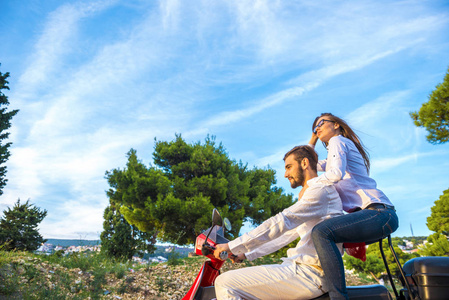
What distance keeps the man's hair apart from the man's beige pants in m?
0.76

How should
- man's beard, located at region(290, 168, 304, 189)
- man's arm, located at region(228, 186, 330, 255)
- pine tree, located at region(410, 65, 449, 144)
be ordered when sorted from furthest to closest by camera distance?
1. pine tree, located at region(410, 65, 449, 144)
2. man's beard, located at region(290, 168, 304, 189)
3. man's arm, located at region(228, 186, 330, 255)

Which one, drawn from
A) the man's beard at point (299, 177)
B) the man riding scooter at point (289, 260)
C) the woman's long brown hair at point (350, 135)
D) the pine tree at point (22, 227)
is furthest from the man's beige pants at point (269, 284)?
the pine tree at point (22, 227)

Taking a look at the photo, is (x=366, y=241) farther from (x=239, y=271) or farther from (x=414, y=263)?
(x=239, y=271)

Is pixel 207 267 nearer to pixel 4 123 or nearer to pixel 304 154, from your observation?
pixel 304 154

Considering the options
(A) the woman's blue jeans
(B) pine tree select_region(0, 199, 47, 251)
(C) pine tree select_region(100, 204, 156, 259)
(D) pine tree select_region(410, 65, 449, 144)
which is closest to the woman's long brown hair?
(A) the woman's blue jeans

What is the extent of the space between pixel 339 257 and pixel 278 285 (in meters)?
0.41

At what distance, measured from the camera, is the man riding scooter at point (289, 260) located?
178cm

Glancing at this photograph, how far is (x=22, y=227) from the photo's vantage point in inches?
674

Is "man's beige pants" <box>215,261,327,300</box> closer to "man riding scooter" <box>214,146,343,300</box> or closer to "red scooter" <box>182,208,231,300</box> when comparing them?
"man riding scooter" <box>214,146,343,300</box>

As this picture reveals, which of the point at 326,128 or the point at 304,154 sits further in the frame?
the point at 326,128

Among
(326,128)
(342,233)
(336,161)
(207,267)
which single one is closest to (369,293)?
(342,233)

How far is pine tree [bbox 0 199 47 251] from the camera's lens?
54.2ft

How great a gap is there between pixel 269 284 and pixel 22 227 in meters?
18.9

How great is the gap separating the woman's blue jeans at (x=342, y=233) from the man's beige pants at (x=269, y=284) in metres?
0.08
